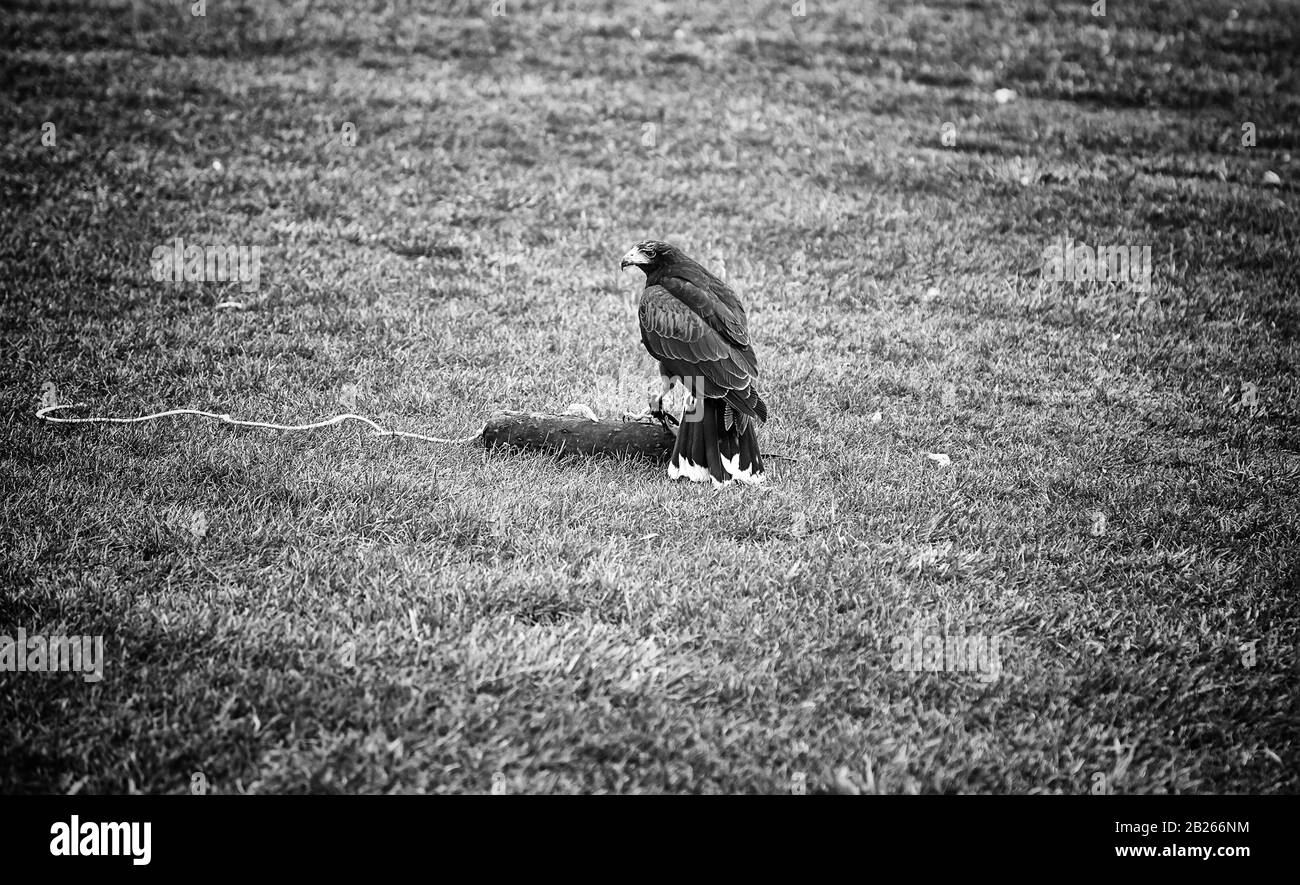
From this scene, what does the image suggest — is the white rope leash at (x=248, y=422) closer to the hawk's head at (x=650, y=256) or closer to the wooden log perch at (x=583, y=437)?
the wooden log perch at (x=583, y=437)

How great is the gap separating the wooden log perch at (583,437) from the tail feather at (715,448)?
0.29m

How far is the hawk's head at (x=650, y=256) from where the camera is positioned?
23.5ft

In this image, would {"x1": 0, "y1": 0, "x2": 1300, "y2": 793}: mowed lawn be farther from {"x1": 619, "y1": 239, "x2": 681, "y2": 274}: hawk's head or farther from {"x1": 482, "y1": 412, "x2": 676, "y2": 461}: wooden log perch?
{"x1": 619, "y1": 239, "x2": 681, "y2": 274}: hawk's head

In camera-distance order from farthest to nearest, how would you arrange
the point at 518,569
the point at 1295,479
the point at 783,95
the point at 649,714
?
the point at 783,95 < the point at 1295,479 < the point at 518,569 < the point at 649,714

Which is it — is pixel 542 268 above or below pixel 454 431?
above

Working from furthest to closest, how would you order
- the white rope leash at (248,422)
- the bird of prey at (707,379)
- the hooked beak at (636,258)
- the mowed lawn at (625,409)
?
the hooked beak at (636,258) → the white rope leash at (248,422) → the bird of prey at (707,379) → the mowed lawn at (625,409)

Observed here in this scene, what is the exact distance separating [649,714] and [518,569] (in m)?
1.32

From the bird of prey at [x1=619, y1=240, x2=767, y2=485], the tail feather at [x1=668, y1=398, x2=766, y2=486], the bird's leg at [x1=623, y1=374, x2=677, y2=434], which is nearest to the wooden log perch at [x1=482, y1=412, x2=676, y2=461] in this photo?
the bird's leg at [x1=623, y1=374, x2=677, y2=434]

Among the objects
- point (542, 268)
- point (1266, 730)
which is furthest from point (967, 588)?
point (542, 268)

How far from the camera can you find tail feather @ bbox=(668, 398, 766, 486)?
6.38 metres

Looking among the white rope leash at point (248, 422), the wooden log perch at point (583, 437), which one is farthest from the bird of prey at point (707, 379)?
the white rope leash at point (248, 422)

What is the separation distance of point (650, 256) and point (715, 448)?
1.76 meters

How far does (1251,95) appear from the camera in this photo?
52.5ft
